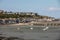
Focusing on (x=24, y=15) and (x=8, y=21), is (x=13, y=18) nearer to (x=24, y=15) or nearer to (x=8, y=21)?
(x=8, y=21)

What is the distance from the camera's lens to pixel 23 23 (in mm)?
125562

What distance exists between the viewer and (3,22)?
412ft

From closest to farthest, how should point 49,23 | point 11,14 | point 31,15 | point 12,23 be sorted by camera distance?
point 12,23
point 49,23
point 11,14
point 31,15

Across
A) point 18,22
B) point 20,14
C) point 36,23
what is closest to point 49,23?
point 36,23

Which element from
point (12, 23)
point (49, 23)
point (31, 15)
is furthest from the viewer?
A: point (31, 15)

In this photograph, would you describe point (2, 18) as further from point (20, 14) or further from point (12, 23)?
point (20, 14)

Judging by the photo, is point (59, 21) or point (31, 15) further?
point (31, 15)

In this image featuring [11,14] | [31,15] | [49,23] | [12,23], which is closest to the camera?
[12,23]

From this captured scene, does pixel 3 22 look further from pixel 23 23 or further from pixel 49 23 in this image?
pixel 49 23

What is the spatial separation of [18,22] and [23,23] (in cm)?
243

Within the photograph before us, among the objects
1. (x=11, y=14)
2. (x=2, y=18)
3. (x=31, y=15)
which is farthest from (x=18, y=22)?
(x=31, y=15)

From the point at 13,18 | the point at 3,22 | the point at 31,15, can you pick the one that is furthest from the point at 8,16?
the point at 31,15

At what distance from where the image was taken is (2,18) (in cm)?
13412

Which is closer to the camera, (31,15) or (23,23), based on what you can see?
(23,23)
